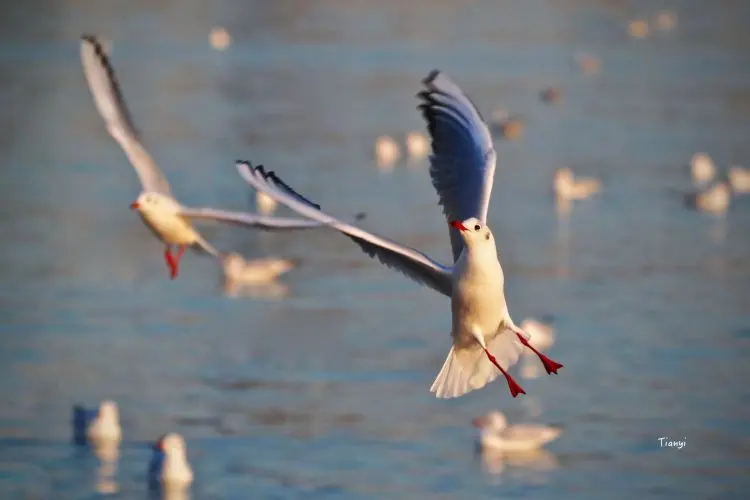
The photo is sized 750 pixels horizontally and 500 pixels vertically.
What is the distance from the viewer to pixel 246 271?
52.5ft

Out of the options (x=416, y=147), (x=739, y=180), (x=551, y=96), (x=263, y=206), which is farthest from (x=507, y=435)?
(x=551, y=96)

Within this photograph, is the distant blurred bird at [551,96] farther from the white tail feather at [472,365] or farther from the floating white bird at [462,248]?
the white tail feather at [472,365]

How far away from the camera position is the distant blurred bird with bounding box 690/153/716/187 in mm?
20547

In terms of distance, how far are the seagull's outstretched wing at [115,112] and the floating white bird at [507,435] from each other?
2.92 meters

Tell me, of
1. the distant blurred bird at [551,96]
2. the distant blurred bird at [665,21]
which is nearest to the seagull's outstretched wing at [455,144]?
the distant blurred bird at [551,96]

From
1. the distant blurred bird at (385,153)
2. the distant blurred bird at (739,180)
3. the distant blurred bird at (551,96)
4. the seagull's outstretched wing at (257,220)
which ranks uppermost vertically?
the distant blurred bird at (551,96)

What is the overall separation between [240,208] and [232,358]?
5362 mm

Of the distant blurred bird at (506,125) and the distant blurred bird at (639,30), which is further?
the distant blurred bird at (639,30)

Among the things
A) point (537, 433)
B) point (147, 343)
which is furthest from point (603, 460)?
point (147, 343)

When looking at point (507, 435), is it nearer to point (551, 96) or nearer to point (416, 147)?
point (416, 147)

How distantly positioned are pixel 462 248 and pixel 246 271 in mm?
7485

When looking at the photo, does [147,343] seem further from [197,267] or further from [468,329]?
[468,329]

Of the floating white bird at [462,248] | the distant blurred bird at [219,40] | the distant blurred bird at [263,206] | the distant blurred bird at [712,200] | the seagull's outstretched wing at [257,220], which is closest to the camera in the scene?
the floating white bird at [462,248]

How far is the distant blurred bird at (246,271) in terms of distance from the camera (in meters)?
15.9
